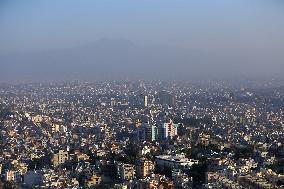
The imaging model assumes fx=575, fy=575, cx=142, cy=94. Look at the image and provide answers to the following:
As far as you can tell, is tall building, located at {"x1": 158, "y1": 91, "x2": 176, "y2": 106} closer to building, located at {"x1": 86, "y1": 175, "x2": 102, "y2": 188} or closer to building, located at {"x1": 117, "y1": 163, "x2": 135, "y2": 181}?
building, located at {"x1": 117, "y1": 163, "x2": 135, "y2": 181}

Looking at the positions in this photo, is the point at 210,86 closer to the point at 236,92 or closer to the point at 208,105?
the point at 236,92

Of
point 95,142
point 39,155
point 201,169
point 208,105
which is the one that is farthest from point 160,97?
point 201,169

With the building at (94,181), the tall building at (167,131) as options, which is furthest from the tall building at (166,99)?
the building at (94,181)

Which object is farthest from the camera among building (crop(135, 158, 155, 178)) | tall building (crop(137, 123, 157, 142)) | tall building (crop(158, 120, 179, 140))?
tall building (crop(158, 120, 179, 140))

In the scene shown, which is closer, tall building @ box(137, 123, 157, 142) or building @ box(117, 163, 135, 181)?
building @ box(117, 163, 135, 181)

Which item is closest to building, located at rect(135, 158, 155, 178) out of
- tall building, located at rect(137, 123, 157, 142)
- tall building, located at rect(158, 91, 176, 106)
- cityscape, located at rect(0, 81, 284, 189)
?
cityscape, located at rect(0, 81, 284, 189)

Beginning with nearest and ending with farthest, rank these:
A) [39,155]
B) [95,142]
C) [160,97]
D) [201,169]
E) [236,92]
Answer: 1. [201,169]
2. [39,155]
3. [95,142]
4. [160,97]
5. [236,92]

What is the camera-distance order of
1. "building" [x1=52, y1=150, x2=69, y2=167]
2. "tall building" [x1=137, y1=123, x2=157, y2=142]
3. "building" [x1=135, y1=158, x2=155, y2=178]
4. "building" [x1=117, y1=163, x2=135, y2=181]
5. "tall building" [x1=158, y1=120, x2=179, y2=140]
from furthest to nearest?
"tall building" [x1=158, y1=120, x2=179, y2=140]
"tall building" [x1=137, y1=123, x2=157, y2=142]
"building" [x1=52, y1=150, x2=69, y2=167]
"building" [x1=135, y1=158, x2=155, y2=178]
"building" [x1=117, y1=163, x2=135, y2=181]
